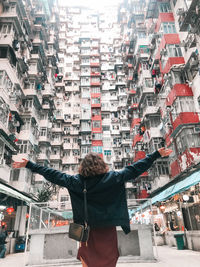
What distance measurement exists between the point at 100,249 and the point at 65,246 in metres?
8.77

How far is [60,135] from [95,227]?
1516 inches

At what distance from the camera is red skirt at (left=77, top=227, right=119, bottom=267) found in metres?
2.20

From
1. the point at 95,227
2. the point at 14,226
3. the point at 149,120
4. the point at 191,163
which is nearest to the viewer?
the point at 95,227

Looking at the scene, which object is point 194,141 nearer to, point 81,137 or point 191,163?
point 191,163

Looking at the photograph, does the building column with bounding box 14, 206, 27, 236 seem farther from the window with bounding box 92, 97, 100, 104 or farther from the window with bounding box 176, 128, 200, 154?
the window with bounding box 92, 97, 100, 104

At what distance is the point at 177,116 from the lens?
1741cm

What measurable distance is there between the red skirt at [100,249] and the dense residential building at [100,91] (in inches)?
82.1

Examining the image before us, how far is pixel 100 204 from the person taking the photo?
2352 millimetres

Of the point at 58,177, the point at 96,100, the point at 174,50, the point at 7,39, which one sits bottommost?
the point at 58,177

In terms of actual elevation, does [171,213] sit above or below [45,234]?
above

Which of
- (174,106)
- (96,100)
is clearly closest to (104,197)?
(174,106)

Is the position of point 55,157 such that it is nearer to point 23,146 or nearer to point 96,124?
point 96,124

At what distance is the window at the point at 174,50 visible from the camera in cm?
1927

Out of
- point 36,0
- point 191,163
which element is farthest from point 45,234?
point 36,0
